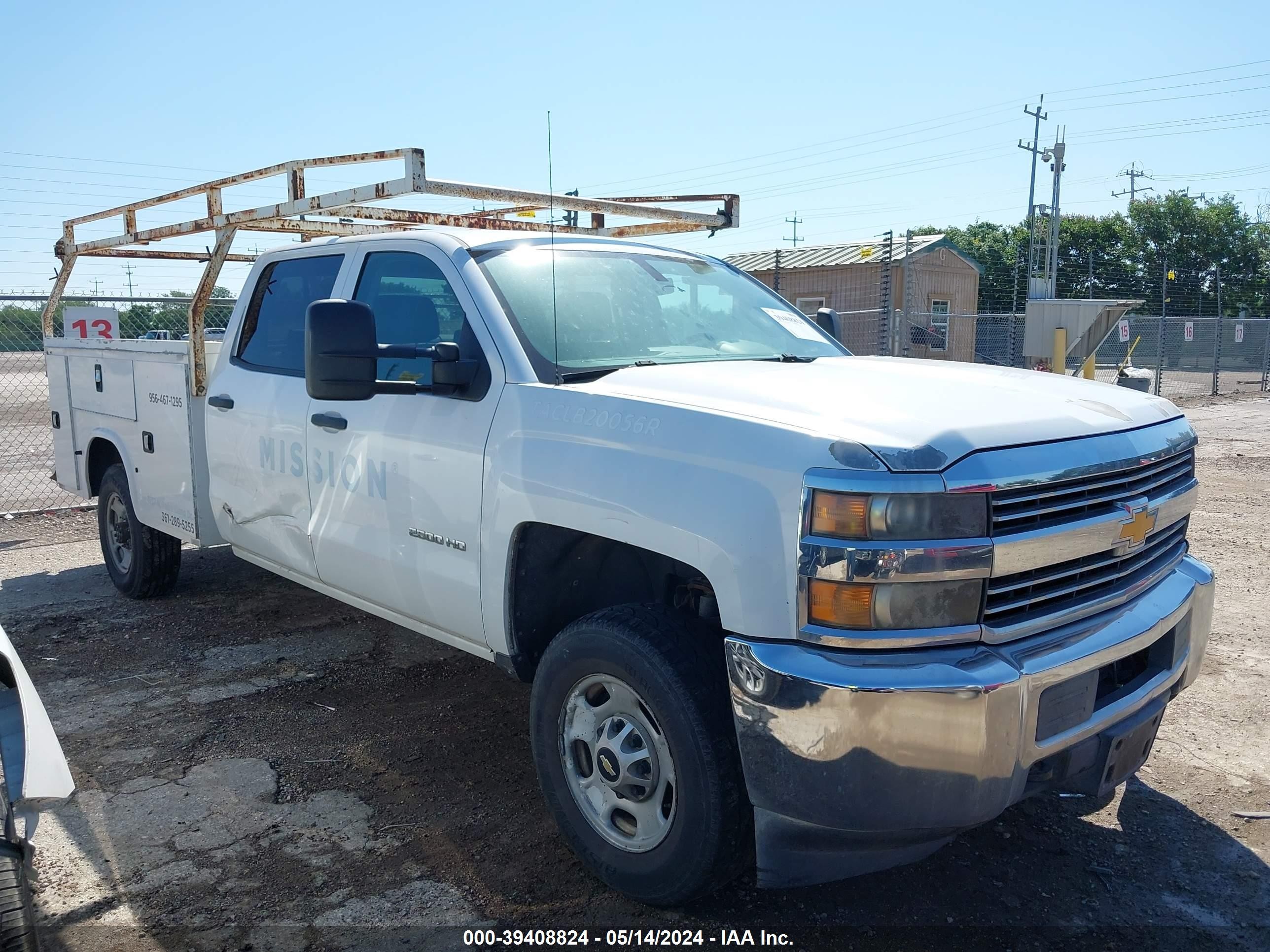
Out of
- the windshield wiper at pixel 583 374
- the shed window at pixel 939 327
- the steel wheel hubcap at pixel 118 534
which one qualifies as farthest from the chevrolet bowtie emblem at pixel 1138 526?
the shed window at pixel 939 327

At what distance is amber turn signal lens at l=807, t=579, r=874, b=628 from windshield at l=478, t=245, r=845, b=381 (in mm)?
1262

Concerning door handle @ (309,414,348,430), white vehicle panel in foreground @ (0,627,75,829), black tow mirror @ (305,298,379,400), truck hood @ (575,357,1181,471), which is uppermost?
black tow mirror @ (305,298,379,400)

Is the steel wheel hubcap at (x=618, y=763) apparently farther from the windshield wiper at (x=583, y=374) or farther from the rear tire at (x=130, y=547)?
the rear tire at (x=130, y=547)

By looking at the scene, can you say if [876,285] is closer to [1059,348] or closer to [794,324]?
[1059,348]

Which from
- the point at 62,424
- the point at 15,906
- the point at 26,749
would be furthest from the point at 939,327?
the point at 15,906

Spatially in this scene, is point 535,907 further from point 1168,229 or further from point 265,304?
point 1168,229

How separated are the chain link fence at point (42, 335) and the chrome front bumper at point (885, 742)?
261 inches

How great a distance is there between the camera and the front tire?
259 cm

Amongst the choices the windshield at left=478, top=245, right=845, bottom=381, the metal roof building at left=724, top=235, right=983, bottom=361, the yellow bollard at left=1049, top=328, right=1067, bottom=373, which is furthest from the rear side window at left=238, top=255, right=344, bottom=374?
the metal roof building at left=724, top=235, right=983, bottom=361

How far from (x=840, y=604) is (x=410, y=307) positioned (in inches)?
88.9

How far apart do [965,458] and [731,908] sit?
1.47 m

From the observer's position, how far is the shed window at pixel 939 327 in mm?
18766

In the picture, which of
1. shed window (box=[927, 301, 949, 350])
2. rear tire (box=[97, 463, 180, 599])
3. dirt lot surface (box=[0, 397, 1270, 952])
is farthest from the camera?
shed window (box=[927, 301, 949, 350])

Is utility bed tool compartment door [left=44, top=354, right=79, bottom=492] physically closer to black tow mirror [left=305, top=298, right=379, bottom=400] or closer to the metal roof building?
black tow mirror [left=305, top=298, right=379, bottom=400]
